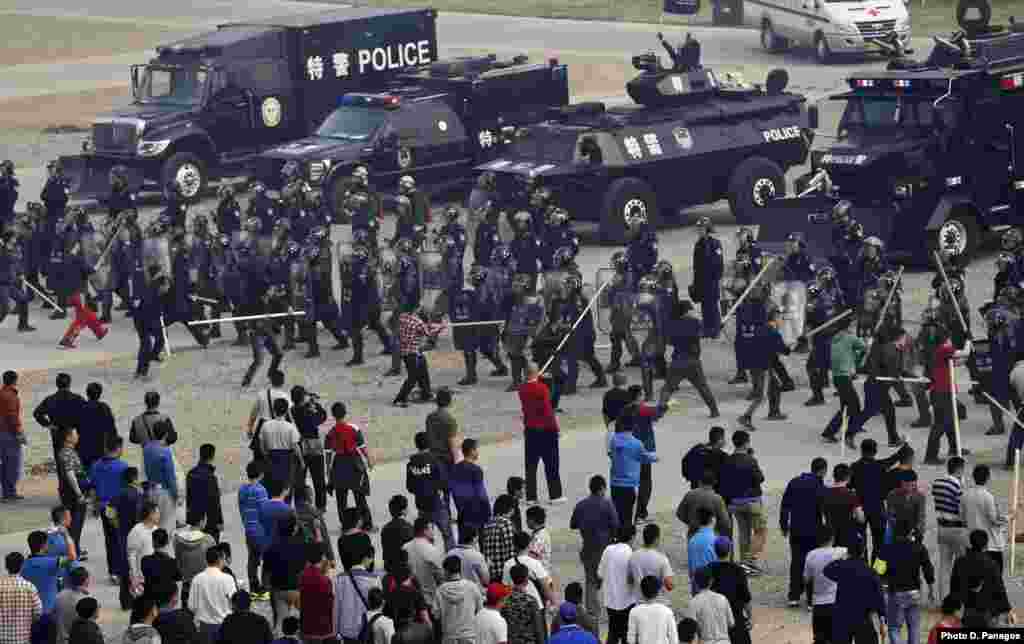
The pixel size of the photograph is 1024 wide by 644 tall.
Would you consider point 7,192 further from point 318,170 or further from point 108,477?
point 108,477

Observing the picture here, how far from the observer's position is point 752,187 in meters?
35.8

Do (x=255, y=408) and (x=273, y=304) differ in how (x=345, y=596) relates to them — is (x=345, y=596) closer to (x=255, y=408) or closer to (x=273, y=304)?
(x=255, y=408)

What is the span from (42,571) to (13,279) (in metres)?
13.5

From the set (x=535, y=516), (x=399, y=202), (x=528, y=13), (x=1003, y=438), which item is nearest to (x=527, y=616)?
(x=535, y=516)

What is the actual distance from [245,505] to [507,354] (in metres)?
8.02

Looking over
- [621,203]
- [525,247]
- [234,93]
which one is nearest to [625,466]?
[525,247]

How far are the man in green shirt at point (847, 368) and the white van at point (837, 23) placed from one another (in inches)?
994

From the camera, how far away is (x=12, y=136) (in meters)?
48.2

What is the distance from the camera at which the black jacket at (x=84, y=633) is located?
15883mm

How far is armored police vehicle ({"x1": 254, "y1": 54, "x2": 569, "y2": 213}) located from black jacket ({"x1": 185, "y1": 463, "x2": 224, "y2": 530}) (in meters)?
17.5

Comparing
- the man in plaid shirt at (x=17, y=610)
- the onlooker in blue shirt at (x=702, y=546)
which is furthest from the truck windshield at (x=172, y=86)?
the man in plaid shirt at (x=17, y=610)

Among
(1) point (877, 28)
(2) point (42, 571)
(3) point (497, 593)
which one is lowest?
(2) point (42, 571)

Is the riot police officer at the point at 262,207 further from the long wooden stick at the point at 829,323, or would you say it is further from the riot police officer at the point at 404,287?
the long wooden stick at the point at 829,323

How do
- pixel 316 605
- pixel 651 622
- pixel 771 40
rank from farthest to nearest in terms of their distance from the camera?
pixel 771 40
pixel 316 605
pixel 651 622
